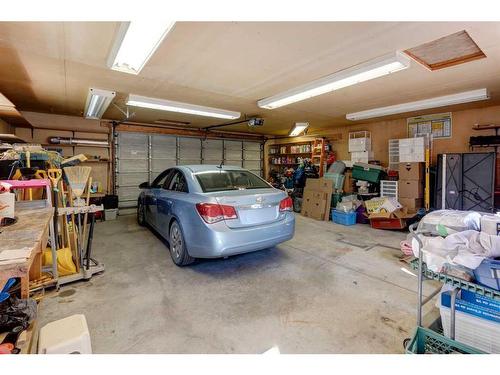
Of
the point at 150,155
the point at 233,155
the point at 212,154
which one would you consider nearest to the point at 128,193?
the point at 150,155

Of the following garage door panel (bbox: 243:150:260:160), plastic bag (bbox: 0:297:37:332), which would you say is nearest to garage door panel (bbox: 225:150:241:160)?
garage door panel (bbox: 243:150:260:160)

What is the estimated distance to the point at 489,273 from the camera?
125 cm

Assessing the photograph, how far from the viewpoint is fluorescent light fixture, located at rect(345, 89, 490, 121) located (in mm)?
3881

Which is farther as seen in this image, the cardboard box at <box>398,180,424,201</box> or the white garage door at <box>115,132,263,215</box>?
the white garage door at <box>115,132,263,215</box>

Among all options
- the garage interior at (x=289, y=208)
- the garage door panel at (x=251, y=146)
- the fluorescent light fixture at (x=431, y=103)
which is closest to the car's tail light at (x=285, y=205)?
the garage interior at (x=289, y=208)

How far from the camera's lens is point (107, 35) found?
212 cm

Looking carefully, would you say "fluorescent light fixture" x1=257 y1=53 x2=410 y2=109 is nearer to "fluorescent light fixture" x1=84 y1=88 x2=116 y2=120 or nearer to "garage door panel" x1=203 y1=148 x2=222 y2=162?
"fluorescent light fixture" x1=84 y1=88 x2=116 y2=120

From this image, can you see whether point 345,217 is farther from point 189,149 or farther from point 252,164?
point 189,149

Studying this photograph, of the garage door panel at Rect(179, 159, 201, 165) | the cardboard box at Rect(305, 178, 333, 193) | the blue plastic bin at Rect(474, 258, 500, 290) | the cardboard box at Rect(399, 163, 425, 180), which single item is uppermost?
the garage door panel at Rect(179, 159, 201, 165)

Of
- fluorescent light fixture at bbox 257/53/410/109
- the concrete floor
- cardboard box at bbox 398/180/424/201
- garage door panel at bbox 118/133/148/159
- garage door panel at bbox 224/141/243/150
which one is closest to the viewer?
the concrete floor

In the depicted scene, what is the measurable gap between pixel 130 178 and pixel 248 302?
19.8 feet

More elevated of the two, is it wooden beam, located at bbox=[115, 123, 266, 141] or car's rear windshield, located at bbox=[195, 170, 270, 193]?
wooden beam, located at bbox=[115, 123, 266, 141]

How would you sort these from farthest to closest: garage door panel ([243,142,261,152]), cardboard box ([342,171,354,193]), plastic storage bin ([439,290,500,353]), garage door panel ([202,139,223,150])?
garage door panel ([243,142,261,152]) → garage door panel ([202,139,223,150]) → cardboard box ([342,171,354,193]) → plastic storage bin ([439,290,500,353])

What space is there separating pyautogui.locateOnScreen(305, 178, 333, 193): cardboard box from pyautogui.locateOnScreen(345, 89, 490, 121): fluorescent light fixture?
164cm
